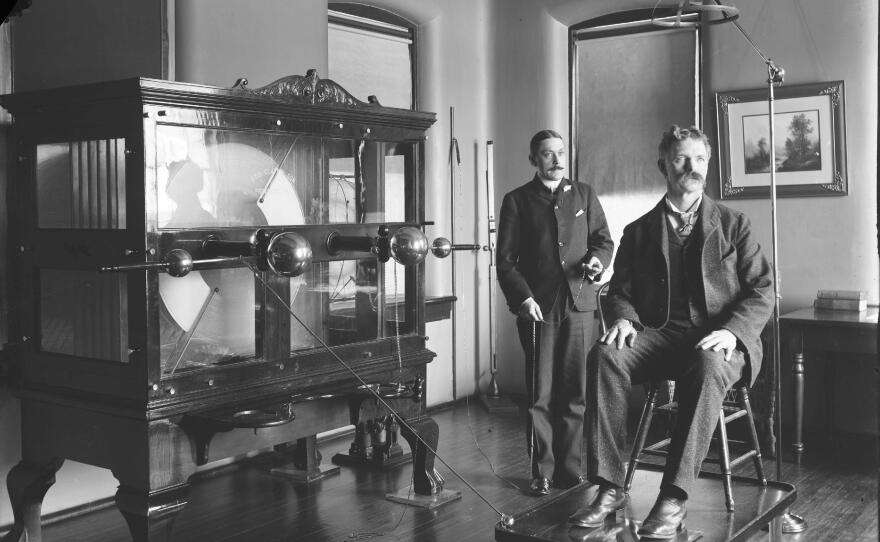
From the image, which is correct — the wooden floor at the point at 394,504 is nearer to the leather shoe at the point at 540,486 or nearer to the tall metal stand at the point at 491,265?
the leather shoe at the point at 540,486

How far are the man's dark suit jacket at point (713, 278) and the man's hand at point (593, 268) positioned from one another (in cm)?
62

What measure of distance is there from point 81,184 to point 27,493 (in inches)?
47.5

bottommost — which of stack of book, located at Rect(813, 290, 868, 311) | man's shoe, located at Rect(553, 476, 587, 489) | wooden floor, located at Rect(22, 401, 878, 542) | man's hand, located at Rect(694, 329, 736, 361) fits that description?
wooden floor, located at Rect(22, 401, 878, 542)

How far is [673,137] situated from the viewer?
3.84 metres

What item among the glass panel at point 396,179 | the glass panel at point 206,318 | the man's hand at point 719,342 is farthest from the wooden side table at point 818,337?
the glass panel at point 206,318

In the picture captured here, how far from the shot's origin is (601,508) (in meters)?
3.37

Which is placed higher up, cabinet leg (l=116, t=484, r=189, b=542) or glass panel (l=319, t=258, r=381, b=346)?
glass panel (l=319, t=258, r=381, b=346)

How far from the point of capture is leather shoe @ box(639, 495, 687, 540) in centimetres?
317

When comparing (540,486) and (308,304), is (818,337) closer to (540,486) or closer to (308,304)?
(540,486)

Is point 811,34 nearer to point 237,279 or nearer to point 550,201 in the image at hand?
point 550,201

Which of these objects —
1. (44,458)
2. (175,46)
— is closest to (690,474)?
(44,458)

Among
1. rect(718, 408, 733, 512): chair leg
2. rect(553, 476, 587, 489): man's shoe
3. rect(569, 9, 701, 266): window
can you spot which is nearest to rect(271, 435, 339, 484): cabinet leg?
rect(553, 476, 587, 489): man's shoe

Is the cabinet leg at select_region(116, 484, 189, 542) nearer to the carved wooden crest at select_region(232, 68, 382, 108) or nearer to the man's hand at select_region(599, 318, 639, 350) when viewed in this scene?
the carved wooden crest at select_region(232, 68, 382, 108)

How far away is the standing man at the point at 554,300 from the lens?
4660 millimetres
